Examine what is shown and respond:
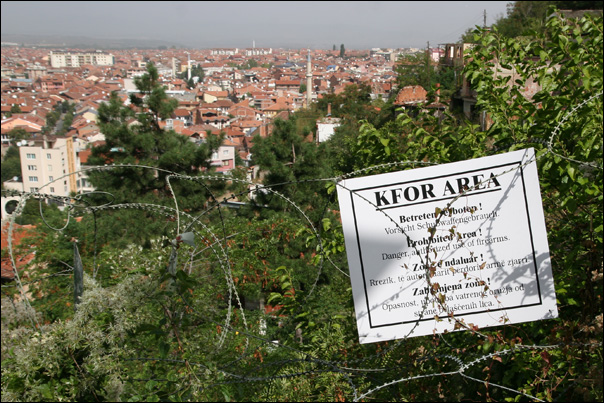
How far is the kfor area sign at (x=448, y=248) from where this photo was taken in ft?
7.41

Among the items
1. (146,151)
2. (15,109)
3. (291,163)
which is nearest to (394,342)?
(291,163)

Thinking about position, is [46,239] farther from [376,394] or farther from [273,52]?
[273,52]

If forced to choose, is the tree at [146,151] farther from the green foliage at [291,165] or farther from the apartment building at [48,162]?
the apartment building at [48,162]

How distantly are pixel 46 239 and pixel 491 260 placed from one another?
11167mm

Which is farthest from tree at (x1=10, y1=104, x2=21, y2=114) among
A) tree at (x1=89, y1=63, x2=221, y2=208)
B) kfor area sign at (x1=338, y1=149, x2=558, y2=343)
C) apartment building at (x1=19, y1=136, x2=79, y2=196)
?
kfor area sign at (x1=338, y1=149, x2=558, y2=343)

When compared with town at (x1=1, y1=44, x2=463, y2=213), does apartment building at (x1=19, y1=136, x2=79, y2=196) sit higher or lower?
lower

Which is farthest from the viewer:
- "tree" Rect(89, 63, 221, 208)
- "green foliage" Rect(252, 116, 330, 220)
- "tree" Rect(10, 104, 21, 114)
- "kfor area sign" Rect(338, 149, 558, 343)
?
"tree" Rect(10, 104, 21, 114)

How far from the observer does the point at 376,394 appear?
130 inches

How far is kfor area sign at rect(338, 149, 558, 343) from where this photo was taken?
2.26 meters

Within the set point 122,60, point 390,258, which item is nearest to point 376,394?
point 390,258

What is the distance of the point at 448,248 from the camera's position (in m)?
2.28

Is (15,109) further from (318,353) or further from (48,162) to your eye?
(318,353)

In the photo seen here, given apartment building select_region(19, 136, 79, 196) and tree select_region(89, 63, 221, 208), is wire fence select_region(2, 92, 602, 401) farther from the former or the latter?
apartment building select_region(19, 136, 79, 196)

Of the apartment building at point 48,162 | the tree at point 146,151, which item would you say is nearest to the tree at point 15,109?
the apartment building at point 48,162
